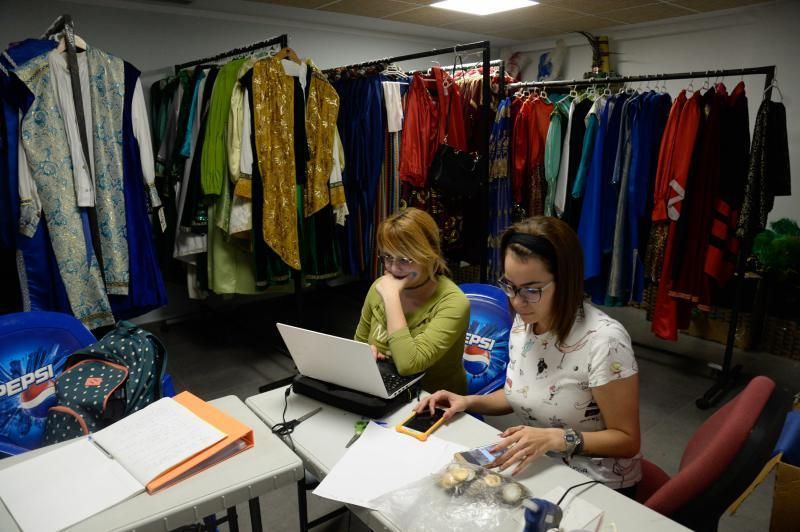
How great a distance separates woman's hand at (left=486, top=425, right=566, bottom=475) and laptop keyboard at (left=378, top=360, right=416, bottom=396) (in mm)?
322

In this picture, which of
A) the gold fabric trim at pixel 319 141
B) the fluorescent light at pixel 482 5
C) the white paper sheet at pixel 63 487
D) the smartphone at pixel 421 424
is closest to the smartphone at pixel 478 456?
the smartphone at pixel 421 424

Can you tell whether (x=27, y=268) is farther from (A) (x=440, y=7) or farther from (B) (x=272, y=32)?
(A) (x=440, y=7)

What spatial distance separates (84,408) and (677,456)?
7.69ft

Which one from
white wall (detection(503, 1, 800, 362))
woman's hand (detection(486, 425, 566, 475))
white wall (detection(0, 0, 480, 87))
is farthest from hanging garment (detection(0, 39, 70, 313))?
white wall (detection(503, 1, 800, 362))

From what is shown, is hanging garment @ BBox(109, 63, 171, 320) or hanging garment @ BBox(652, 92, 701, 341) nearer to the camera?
hanging garment @ BBox(109, 63, 171, 320)

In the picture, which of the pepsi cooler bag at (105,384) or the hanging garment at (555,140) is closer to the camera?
the pepsi cooler bag at (105,384)

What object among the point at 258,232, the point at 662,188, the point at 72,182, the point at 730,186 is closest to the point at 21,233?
the point at 72,182

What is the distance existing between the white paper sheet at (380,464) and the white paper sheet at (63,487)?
0.38 m

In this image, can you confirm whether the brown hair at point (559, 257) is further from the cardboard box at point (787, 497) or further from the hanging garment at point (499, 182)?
the hanging garment at point (499, 182)

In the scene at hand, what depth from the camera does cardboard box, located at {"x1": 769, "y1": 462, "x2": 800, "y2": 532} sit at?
144 centimetres

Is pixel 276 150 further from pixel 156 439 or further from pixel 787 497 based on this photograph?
pixel 787 497

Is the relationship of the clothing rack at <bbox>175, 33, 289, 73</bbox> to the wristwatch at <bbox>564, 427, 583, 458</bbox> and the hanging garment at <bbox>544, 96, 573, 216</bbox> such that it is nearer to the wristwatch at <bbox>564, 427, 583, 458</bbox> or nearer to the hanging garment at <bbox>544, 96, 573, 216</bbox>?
the hanging garment at <bbox>544, 96, 573, 216</bbox>

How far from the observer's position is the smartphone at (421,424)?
1256 mm

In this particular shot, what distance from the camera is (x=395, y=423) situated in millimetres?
1315
